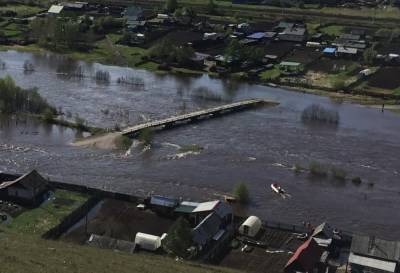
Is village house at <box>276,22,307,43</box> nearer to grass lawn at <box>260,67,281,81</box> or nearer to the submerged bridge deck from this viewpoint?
grass lawn at <box>260,67,281,81</box>

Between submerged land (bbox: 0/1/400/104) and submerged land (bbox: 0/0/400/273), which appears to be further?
submerged land (bbox: 0/1/400/104)

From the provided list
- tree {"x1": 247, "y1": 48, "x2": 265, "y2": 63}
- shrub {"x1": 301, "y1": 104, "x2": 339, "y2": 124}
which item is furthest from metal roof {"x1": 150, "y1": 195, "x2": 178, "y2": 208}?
tree {"x1": 247, "y1": 48, "x2": 265, "y2": 63}

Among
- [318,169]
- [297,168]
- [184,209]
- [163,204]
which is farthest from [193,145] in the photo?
[184,209]

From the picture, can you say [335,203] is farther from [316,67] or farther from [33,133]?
→ [316,67]

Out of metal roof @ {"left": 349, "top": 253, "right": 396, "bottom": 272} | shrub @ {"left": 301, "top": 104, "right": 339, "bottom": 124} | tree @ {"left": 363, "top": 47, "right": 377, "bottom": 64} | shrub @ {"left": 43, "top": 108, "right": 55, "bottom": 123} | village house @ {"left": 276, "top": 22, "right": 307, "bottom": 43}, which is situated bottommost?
metal roof @ {"left": 349, "top": 253, "right": 396, "bottom": 272}

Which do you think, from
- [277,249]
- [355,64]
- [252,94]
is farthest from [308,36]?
[277,249]

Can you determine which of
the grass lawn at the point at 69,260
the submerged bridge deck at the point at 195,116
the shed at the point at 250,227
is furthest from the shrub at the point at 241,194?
the submerged bridge deck at the point at 195,116
